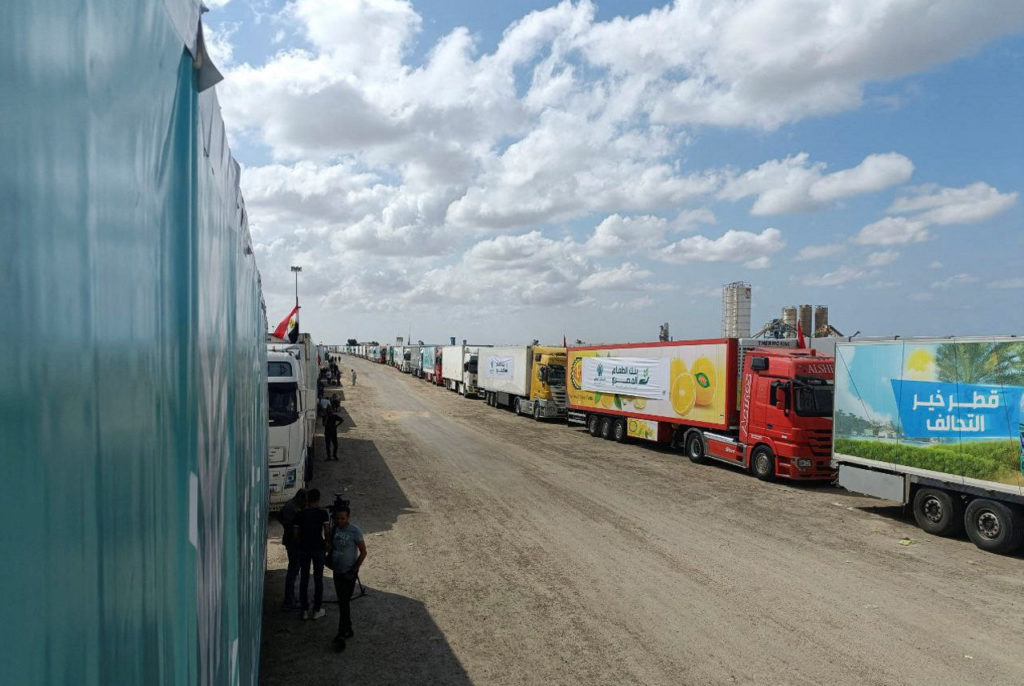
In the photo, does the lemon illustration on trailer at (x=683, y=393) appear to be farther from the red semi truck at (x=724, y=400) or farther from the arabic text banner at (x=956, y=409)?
the arabic text banner at (x=956, y=409)

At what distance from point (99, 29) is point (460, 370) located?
45253mm

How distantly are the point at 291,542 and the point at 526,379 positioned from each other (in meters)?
25.8

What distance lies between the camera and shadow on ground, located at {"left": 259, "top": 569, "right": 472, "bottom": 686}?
6.64 m

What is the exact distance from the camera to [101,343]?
2.97 ft

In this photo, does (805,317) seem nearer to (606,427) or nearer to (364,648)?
(606,427)

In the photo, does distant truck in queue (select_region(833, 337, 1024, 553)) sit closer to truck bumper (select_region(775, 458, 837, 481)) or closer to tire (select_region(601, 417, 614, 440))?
truck bumper (select_region(775, 458, 837, 481))

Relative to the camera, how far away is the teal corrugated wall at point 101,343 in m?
0.67

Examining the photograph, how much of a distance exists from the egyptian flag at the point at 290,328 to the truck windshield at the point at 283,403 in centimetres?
672

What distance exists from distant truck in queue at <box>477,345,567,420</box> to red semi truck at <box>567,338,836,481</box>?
409 cm

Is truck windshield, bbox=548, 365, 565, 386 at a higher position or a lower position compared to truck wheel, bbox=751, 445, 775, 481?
higher

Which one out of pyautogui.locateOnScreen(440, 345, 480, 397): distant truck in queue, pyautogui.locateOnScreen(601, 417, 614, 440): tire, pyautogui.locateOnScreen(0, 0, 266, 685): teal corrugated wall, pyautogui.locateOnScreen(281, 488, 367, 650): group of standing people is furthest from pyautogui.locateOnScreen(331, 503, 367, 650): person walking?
pyautogui.locateOnScreen(440, 345, 480, 397): distant truck in queue

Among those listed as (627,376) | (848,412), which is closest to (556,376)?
(627,376)

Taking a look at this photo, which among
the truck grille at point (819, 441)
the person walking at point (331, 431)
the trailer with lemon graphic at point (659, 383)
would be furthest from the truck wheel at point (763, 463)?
the person walking at point (331, 431)

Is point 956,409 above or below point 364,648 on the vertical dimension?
above
